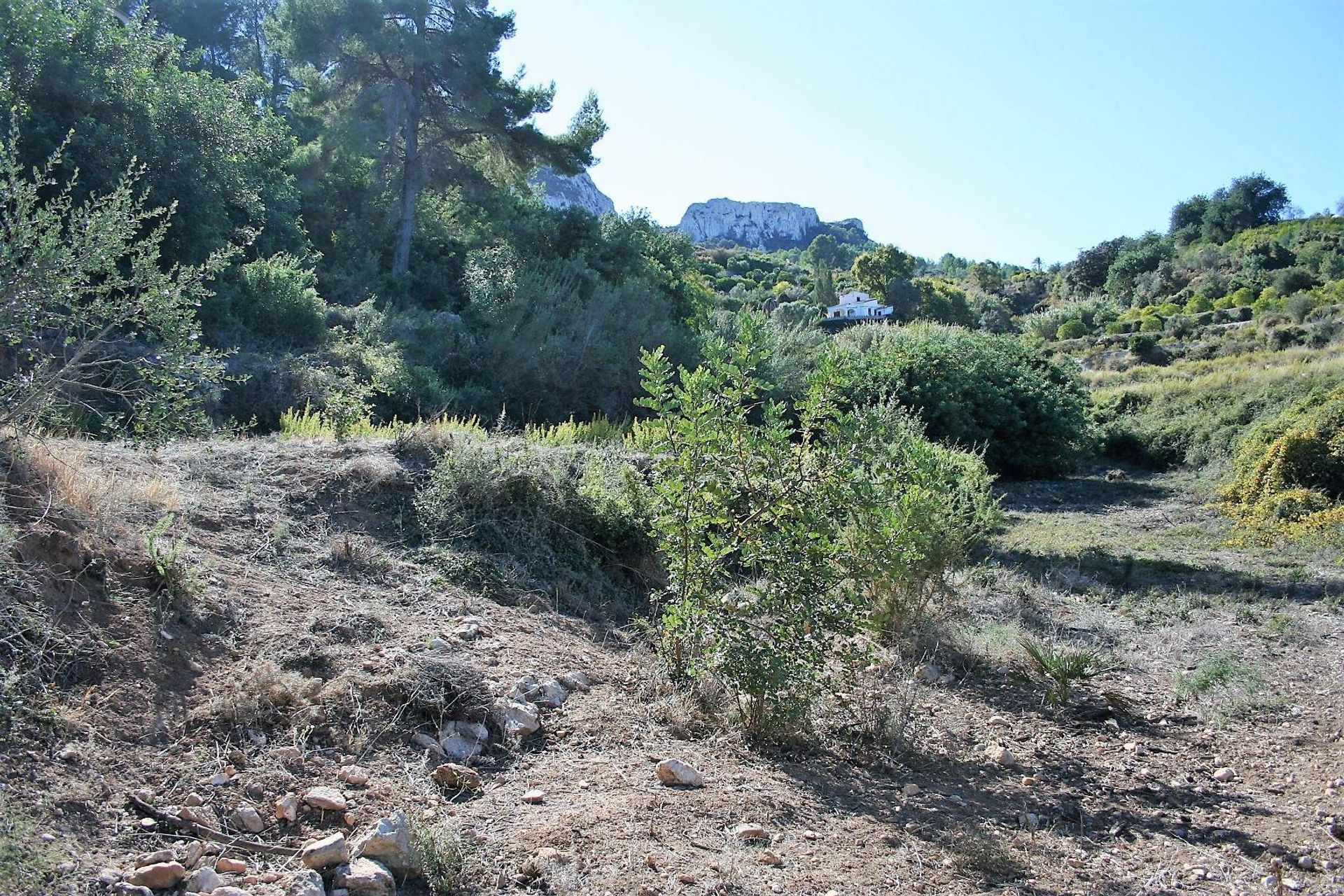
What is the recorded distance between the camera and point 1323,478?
11516 mm

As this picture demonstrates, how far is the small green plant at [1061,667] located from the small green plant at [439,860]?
395 centimetres

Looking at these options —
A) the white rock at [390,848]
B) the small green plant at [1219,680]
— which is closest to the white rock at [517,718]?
the white rock at [390,848]

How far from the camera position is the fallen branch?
109 inches

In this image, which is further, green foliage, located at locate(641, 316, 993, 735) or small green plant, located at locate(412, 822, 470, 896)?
green foliage, located at locate(641, 316, 993, 735)

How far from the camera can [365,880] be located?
260 centimetres

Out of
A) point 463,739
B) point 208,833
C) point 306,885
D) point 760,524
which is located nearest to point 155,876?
point 208,833

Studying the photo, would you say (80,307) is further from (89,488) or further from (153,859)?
(153,859)

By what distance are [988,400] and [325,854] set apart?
14156mm

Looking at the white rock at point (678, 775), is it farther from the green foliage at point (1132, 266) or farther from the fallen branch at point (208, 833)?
the green foliage at point (1132, 266)

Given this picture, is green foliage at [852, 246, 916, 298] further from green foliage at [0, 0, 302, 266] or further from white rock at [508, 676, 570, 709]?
white rock at [508, 676, 570, 709]

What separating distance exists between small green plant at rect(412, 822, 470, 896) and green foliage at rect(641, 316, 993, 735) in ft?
5.10

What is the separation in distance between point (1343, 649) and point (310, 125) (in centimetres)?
2210

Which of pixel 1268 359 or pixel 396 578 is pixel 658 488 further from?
pixel 1268 359

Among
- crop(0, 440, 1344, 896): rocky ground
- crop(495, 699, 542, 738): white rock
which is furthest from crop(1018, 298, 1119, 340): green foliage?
crop(495, 699, 542, 738): white rock
